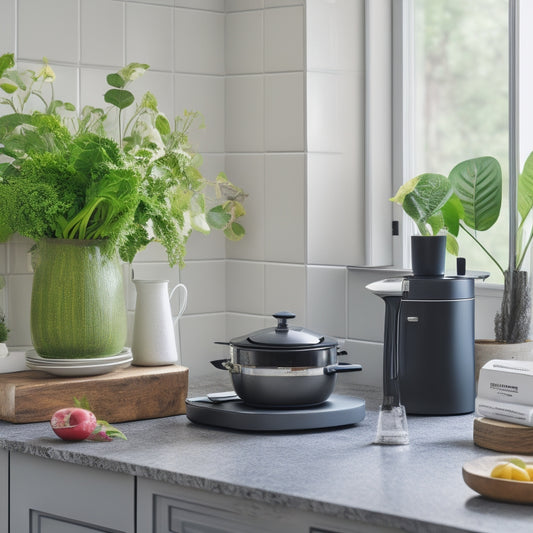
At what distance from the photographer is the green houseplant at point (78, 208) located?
6.13 feet

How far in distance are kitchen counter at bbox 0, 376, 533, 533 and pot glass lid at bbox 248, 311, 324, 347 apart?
0.17 metres

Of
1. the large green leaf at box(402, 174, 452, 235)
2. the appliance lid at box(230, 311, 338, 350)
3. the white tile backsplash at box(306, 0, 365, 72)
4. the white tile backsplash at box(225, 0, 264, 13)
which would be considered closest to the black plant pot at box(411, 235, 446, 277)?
the large green leaf at box(402, 174, 452, 235)

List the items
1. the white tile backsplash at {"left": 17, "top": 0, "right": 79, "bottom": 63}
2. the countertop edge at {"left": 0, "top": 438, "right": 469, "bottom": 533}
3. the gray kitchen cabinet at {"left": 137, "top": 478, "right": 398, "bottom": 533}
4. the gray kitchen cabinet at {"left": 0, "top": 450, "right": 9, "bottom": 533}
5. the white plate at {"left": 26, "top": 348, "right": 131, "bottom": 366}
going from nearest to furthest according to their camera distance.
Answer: the countertop edge at {"left": 0, "top": 438, "right": 469, "bottom": 533} → the gray kitchen cabinet at {"left": 137, "top": 478, "right": 398, "bottom": 533} → the gray kitchen cabinet at {"left": 0, "top": 450, "right": 9, "bottom": 533} → the white plate at {"left": 26, "top": 348, "right": 131, "bottom": 366} → the white tile backsplash at {"left": 17, "top": 0, "right": 79, "bottom": 63}

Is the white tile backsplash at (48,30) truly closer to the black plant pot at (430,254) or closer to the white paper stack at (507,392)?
the black plant pot at (430,254)

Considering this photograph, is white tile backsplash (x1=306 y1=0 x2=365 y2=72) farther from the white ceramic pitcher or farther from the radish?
the radish

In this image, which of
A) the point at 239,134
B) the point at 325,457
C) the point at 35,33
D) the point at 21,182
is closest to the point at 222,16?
the point at 239,134

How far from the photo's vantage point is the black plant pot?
76.7 inches

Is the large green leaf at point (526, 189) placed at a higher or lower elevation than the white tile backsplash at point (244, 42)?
lower

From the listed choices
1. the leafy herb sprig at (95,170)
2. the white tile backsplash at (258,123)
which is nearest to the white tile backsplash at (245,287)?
the white tile backsplash at (258,123)

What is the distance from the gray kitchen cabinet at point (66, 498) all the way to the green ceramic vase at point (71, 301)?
0.25 metres

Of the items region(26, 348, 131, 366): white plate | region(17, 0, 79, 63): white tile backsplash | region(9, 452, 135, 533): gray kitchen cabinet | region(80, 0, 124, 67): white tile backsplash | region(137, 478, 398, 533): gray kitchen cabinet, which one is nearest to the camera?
region(137, 478, 398, 533): gray kitchen cabinet

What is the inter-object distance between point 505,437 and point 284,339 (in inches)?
17.3

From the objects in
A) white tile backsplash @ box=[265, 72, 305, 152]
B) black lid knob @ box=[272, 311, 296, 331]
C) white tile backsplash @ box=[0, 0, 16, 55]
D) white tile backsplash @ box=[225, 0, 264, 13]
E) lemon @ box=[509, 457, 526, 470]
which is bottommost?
lemon @ box=[509, 457, 526, 470]

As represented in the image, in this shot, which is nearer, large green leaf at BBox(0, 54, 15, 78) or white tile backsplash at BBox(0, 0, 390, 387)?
large green leaf at BBox(0, 54, 15, 78)
